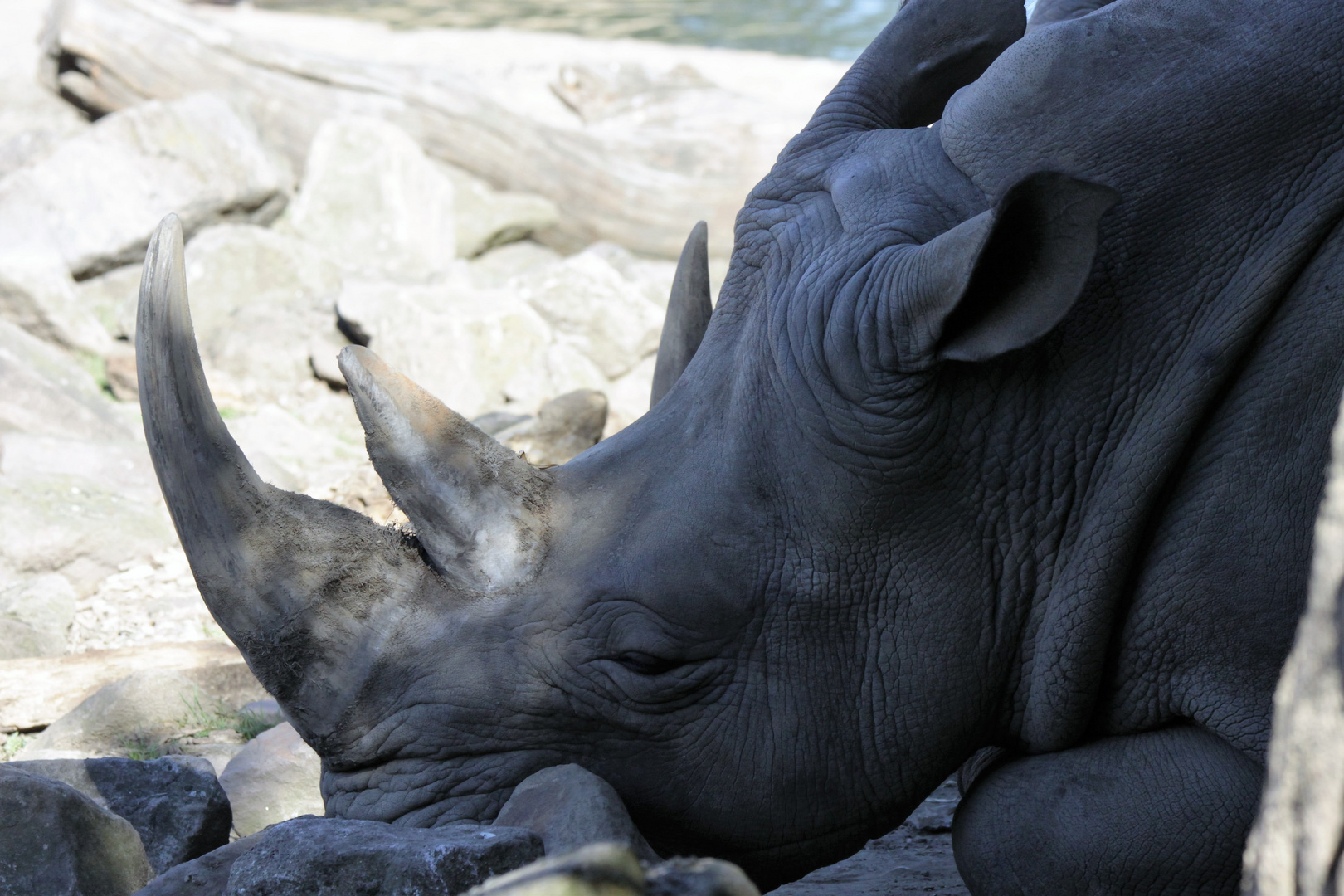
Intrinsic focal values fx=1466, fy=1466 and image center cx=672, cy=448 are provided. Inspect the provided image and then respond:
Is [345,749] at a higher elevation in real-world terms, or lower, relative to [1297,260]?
lower

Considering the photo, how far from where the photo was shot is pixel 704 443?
2783 millimetres

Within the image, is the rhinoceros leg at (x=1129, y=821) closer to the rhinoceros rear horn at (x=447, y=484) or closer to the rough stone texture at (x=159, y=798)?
the rhinoceros rear horn at (x=447, y=484)

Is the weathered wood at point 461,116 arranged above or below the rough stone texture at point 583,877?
above

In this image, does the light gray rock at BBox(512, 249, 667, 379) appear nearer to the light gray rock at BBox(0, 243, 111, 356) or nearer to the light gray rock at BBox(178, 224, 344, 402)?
the light gray rock at BBox(178, 224, 344, 402)

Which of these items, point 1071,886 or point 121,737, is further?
point 121,737

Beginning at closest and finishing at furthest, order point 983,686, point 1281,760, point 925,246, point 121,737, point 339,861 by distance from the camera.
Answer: point 1281,760
point 339,861
point 925,246
point 983,686
point 121,737

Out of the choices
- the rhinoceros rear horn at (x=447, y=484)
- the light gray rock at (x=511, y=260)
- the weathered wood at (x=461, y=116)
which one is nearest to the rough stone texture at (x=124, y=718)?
the rhinoceros rear horn at (x=447, y=484)

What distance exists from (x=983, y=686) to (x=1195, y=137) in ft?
3.56

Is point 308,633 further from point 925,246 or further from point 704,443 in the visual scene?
point 925,246

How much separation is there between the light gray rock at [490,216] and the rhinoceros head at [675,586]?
8.26 meters

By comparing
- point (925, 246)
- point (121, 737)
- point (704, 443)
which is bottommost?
point (121, 737)

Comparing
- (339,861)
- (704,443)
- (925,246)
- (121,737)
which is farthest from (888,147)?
(121,737)

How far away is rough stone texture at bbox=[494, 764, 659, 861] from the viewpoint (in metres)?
2.40

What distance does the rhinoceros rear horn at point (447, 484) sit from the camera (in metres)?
2.68
